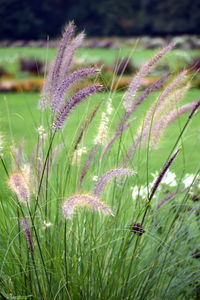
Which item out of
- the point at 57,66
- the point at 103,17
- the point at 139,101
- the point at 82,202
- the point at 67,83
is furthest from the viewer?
the point at 103,17

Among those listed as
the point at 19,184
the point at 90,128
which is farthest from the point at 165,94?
the point at 90,128

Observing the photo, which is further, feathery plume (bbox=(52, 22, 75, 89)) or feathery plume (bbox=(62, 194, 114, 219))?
feathery plume (bbox=(52, 22, 75, 89))

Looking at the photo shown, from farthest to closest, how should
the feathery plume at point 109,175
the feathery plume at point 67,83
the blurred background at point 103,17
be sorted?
1. the blurred background at point 103,17
2. the feathery plume at point 67,83
3. the feathery plume at point 109,175

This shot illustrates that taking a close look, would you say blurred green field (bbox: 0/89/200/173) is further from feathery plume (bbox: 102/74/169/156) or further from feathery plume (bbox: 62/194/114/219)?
feathery plume (bbox: 62/194/114/219)

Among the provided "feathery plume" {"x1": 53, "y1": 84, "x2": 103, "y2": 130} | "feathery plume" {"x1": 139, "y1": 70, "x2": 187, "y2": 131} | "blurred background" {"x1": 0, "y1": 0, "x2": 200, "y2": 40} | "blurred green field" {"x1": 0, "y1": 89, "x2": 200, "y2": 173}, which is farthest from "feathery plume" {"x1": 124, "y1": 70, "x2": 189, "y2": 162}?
"blurred background" {"x1": 0, "y1": 0, "x2": 200, "y2": 40}

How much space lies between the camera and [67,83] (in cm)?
202

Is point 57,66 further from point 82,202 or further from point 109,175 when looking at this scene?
point 82,202

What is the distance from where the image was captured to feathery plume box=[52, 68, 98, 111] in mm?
2014

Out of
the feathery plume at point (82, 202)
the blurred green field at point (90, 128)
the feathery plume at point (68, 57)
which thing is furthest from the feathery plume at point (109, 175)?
the blurred green field at point (90, 128)

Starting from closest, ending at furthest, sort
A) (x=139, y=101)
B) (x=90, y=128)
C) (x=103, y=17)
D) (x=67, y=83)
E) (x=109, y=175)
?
(x=109, y=175), (x=67, y=83), (x=139, y=101), (x=90, y=128), (x=103, y=17)

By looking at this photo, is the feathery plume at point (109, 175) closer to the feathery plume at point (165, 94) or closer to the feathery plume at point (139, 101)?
the feathery plume at point (165, 94)

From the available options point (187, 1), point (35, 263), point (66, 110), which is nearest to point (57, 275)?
point (35, 263)

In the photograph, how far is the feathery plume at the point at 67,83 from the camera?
2.01 metres

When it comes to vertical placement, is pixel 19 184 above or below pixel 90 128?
below
